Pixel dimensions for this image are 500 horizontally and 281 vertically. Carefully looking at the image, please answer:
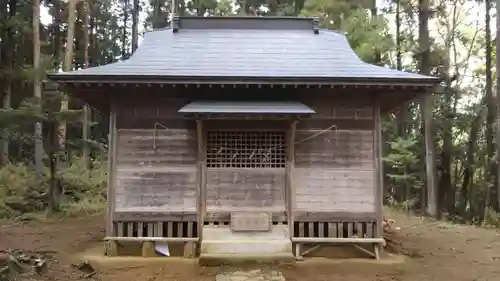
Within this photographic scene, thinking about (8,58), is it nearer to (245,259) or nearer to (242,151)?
(242,151)

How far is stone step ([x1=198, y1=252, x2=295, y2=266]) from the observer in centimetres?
813

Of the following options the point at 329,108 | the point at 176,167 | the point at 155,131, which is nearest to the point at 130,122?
the point at 155,131

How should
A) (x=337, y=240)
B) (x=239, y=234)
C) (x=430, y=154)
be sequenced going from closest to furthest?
(x=239, y=234) → (x=337, y=240) → (x=430, y=154)

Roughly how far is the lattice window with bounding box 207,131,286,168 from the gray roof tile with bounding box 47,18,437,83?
4.08ft

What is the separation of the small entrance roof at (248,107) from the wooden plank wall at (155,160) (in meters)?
0.72

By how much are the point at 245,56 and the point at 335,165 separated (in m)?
2.99

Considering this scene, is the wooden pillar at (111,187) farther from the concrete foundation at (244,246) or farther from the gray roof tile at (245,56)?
the concrete foundation at (244,246)

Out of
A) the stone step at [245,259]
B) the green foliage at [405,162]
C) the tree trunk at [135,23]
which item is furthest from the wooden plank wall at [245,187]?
the tree trunk at [135,23]

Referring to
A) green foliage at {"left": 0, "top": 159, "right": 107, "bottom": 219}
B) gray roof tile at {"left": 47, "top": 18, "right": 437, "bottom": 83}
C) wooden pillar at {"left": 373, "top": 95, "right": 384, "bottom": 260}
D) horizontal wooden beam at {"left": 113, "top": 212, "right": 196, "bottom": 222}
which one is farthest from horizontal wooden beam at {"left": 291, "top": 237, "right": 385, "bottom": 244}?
green foliage at {"left": 0, "top": 159, "right": 107, "bottom": 219}

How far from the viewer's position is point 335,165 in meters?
9.08

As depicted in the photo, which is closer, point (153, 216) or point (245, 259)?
point (245, 259)

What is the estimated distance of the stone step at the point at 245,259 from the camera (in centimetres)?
813

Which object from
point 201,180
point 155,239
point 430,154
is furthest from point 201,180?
point 430,154

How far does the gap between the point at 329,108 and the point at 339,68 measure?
2.63ft
